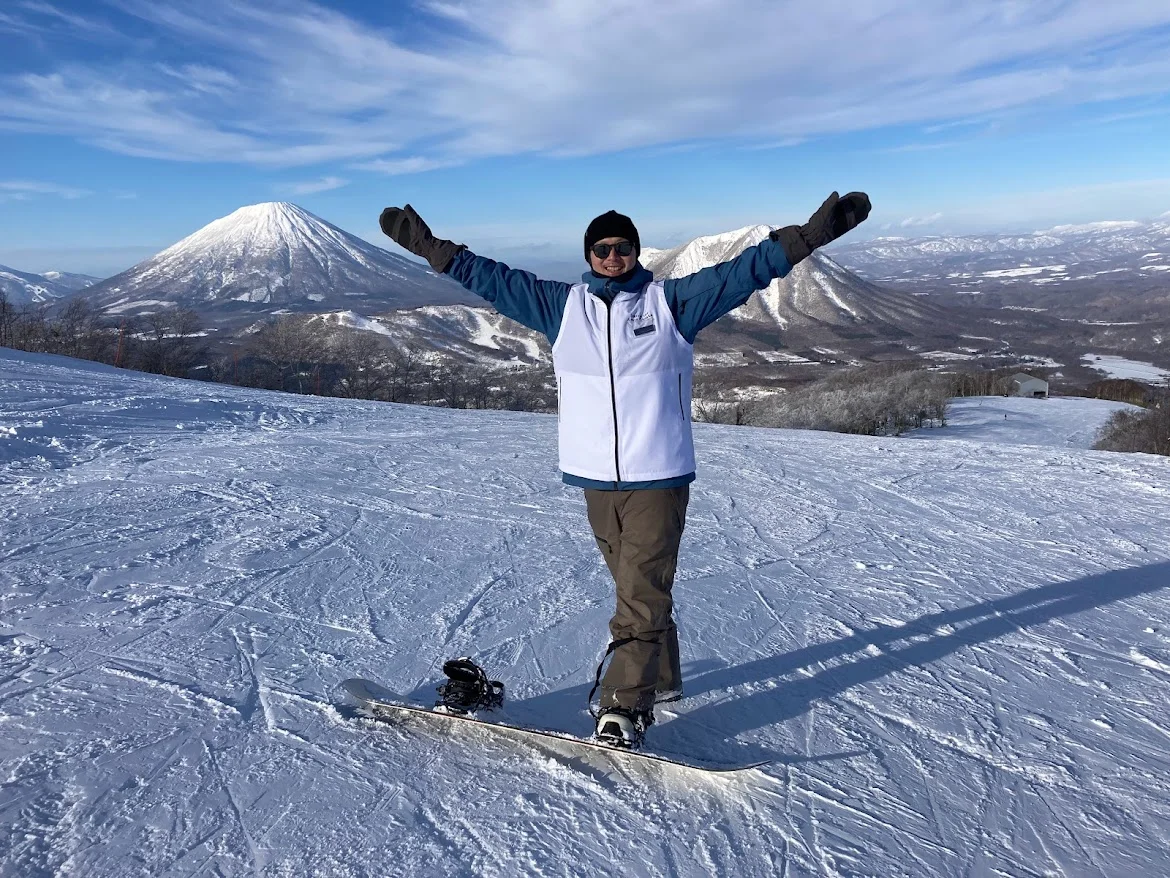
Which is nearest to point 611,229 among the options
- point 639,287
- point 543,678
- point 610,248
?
point 610,248

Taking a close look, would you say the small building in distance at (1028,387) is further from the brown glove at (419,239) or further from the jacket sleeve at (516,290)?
the brown glove at (419,239)

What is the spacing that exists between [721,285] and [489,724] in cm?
175

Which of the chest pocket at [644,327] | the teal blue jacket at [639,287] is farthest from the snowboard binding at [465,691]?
the chest pocket at [644,327]

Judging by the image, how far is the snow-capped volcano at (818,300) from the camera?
12131cm

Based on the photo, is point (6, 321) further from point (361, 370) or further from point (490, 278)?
point (490, 278)

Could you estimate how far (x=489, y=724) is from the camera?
274 cm

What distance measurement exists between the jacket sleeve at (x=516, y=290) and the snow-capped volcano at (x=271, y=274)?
389 feet

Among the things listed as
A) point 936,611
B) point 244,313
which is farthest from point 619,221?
point 244,313

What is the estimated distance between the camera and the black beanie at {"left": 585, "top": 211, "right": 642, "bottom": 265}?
257 cm

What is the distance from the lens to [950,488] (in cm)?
767

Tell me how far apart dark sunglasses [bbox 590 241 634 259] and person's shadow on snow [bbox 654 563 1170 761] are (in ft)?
5.76

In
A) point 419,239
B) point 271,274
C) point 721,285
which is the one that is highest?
point 271,274

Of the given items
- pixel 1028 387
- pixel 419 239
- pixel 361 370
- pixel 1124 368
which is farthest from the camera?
pixel 1124 368

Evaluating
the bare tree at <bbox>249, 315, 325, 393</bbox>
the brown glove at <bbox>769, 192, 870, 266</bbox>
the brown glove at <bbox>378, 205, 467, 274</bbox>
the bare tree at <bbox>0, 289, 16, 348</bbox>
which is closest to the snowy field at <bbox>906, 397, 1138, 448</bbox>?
the brown glove at <bbox>769, 192, 870, 266</bbox>
